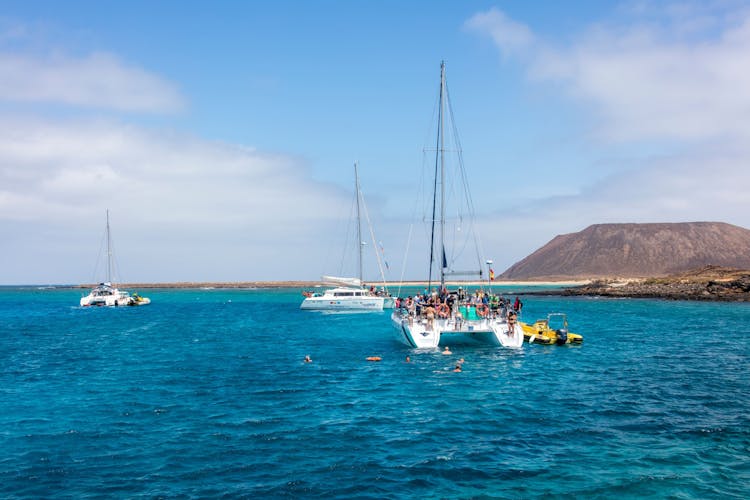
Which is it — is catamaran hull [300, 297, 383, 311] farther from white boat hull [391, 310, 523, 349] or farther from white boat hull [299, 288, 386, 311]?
white boat hull [391, 310, 523, 349]

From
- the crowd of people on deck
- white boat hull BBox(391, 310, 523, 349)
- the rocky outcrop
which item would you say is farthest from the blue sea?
the rocky outcrop

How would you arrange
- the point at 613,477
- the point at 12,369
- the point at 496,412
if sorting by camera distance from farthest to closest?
the point at 12,369 → the point at 496,412 → the point at 613,477

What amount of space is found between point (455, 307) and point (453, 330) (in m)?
1.86

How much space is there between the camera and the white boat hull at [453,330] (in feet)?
102

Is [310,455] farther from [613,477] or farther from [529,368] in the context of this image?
[529,368]

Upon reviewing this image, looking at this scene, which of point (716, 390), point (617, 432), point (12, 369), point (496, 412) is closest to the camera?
point (617, 432)


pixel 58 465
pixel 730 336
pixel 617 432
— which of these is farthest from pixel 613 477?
pixel 730 336

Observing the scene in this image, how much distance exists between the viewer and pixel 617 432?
16250mm

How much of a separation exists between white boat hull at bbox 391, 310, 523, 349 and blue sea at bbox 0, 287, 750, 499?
2.55 ft

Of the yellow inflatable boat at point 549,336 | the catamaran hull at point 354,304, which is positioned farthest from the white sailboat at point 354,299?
the yellow inflatable boat at point 549,336

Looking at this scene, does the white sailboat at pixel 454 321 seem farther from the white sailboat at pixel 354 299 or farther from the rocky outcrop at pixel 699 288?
the rocky outcrop at pixel 699 288

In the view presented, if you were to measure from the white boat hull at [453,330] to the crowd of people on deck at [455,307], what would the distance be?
289mm

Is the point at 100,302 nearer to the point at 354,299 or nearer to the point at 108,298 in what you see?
the point at 108,298

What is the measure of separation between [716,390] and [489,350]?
42.9ft
